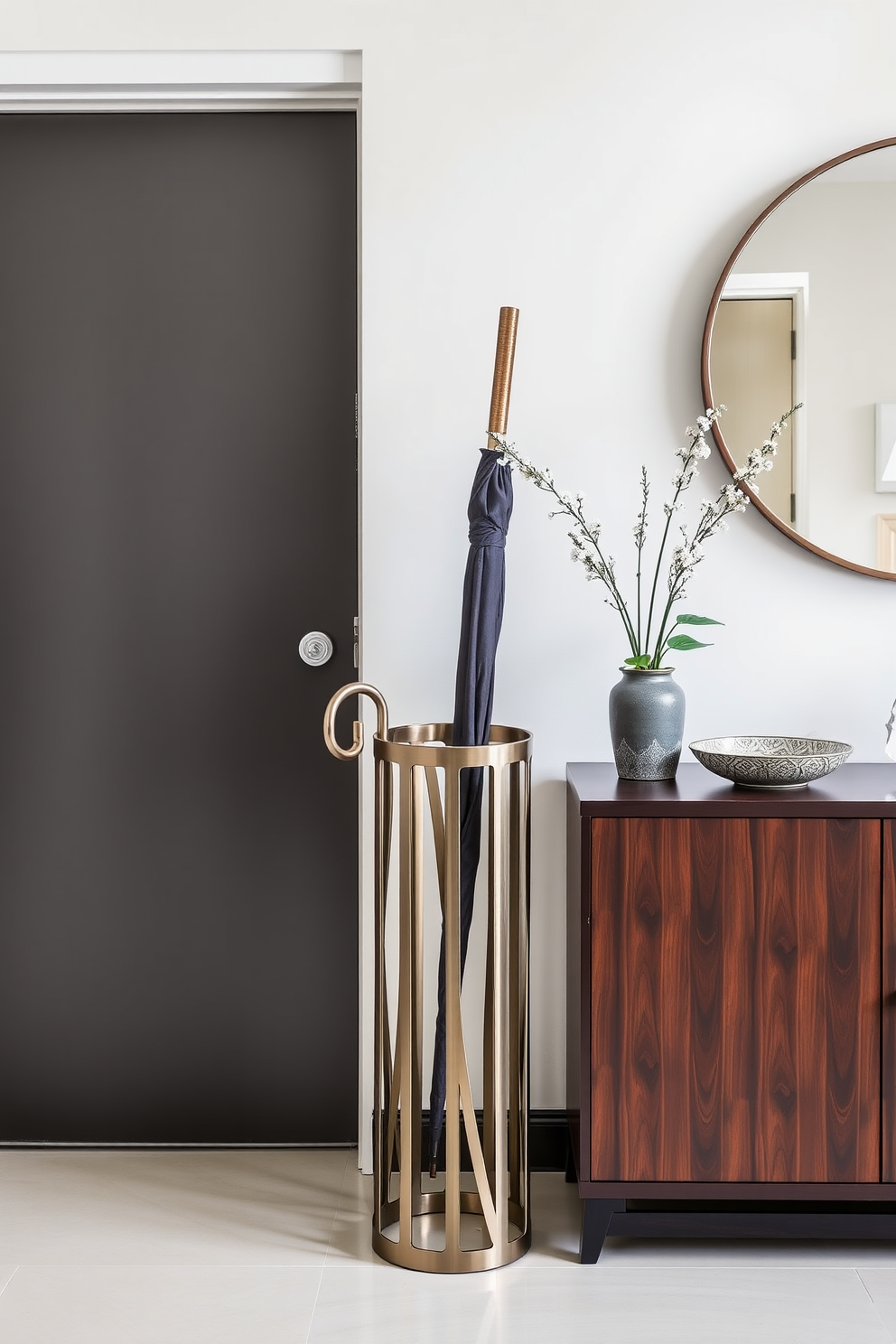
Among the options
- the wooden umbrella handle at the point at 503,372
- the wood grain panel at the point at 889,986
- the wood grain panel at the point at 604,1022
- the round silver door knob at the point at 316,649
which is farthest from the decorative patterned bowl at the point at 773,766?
the round silver door knob at the point at 316,649

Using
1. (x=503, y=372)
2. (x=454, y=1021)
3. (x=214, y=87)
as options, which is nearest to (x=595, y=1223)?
(x=454, y=1021)

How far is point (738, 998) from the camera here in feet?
5.69

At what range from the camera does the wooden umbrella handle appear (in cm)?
186

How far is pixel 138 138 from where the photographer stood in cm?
220

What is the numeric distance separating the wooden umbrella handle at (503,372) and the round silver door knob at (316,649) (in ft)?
1.93

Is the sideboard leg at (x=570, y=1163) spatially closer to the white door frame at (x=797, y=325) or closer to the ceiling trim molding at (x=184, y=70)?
the white door frame at (x=797, y=325)

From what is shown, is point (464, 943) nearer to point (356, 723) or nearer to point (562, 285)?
point (356, 723)

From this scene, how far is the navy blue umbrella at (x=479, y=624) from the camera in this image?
1.87 m

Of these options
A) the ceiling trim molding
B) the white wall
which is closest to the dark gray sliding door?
the white wall

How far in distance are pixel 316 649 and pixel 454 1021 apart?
0.80 metres

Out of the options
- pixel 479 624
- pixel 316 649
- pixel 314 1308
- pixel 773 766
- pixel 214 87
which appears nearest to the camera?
pixel 314 1308

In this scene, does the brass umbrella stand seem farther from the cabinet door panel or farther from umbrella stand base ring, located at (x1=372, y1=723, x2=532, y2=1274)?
the cabinet door panel

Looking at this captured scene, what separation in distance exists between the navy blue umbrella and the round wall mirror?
1.45 feet

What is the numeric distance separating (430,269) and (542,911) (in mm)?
1218
